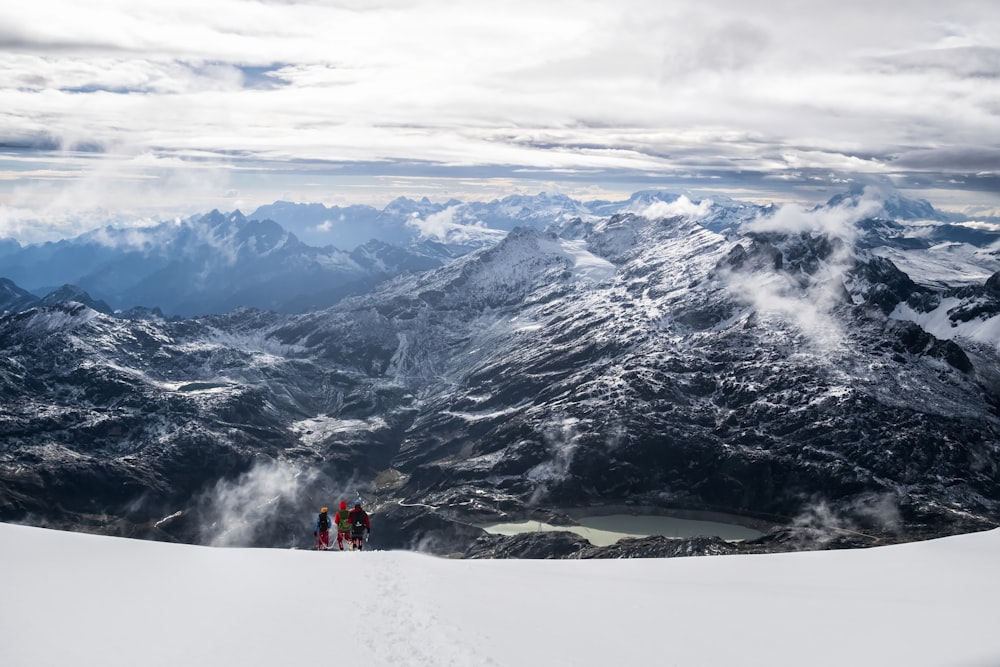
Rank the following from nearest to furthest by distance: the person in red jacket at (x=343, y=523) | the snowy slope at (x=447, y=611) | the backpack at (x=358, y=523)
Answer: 1. the snowy slope at (x=447, y=611)
2. the backpack at (x=358, y=523)
3. the person in red jacket at (x=343, y=523)

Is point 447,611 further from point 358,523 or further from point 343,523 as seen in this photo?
point 343,523

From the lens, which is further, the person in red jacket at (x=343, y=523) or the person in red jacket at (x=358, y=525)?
the person in red jacket at (x=343, y=523)

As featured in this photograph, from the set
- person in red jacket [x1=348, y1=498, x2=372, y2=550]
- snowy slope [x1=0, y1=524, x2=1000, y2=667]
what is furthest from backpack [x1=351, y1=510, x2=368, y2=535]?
snowy slope [x1=0, y1=524, x2=1000, y2=667]

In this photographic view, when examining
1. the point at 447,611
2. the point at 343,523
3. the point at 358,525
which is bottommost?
the point at 343,523

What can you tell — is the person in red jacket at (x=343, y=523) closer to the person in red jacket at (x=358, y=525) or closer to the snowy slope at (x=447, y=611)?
the person in red jacket at (x=358, y=525)

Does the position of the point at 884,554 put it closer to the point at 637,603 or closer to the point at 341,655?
the point at 637,603

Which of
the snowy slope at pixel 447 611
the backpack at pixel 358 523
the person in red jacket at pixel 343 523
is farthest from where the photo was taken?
the person in red jacket at pixel 343 523

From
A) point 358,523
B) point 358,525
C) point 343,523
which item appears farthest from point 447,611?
point 343,523

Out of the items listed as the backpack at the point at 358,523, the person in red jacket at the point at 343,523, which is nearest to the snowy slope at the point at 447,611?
the backpack at the point at 358,523

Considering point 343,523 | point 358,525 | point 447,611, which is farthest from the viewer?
point 343,523
